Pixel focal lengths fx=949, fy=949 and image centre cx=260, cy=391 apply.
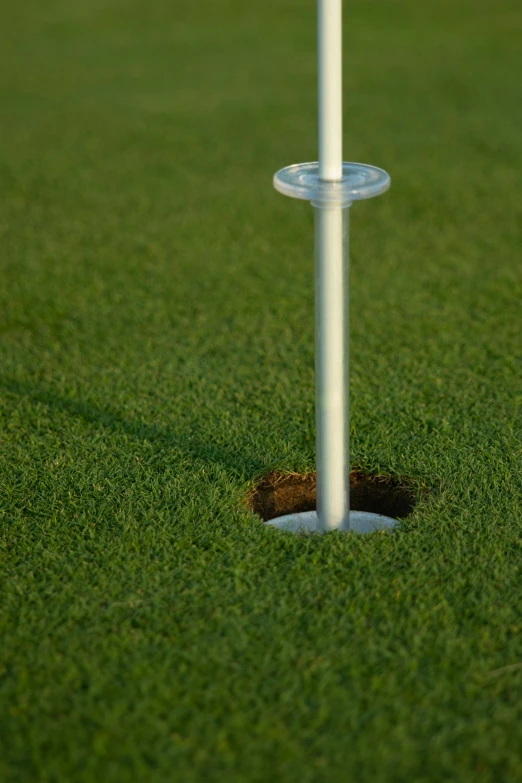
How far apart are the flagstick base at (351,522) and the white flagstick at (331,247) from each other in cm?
8

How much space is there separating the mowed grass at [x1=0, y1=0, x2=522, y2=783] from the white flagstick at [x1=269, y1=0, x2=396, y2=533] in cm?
17

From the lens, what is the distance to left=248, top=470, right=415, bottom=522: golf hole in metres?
2.76

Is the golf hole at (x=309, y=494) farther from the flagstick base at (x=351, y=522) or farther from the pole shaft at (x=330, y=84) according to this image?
the pole shaft at (x=330, y=84)

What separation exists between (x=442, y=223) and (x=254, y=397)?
84.2 inches

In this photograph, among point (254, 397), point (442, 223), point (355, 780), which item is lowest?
point (355, 780)

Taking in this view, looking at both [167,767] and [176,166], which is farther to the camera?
[176,166]

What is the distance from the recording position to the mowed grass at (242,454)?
1891mm

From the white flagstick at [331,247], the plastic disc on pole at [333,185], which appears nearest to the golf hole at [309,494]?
the white flagstick at [331,247]

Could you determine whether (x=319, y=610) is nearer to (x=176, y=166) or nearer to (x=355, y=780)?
(x=355, y=780)

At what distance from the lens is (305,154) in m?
5.95

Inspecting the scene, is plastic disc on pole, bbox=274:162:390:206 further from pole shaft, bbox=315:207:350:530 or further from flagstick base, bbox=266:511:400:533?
flagstick base, bbox=266:511:400:533

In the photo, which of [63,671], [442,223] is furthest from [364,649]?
[442,223]

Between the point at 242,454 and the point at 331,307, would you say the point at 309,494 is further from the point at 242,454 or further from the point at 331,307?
the point at 331,307

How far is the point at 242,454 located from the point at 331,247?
89 centimetres
